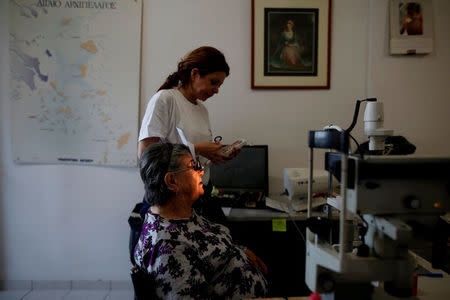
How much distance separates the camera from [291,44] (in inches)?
90.4

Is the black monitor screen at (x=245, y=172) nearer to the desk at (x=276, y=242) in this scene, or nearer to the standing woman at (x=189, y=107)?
the desk at (x=276, y=242)

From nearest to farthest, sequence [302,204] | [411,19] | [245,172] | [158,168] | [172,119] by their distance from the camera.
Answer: [158,168]
[172,119]
[302,204]
[245,172]
[411,19]

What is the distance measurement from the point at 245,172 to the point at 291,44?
1133mm

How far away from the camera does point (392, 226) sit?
0.66m

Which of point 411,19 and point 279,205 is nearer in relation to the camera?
point 279,205

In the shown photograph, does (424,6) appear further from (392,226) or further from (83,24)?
(83,24)

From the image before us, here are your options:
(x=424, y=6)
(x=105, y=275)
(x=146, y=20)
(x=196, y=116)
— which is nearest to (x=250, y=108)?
(x=196, y=116)

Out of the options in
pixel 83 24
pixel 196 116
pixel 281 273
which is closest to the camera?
pixel 196 116

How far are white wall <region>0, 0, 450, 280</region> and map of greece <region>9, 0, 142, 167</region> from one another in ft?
0.36

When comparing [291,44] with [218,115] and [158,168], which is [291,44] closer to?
[218,115]

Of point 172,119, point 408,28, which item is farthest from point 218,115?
point 408,28

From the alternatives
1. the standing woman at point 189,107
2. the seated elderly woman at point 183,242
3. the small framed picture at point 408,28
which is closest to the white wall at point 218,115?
the small framed picture at point 408,28

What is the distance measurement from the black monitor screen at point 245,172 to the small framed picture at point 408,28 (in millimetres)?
1418

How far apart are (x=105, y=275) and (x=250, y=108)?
191 cm
